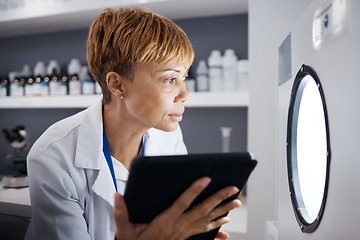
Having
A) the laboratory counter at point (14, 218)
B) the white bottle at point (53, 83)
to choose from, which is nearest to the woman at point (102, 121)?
the laboratory counter at point (14, 218)

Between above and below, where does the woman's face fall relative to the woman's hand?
above

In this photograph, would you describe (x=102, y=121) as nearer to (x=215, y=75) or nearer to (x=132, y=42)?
(x=132, y=42)

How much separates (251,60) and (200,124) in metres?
0.65

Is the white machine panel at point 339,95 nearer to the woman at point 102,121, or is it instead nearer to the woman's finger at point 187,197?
the woman's finger at point 187,197

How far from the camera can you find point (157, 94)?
942 millimetres

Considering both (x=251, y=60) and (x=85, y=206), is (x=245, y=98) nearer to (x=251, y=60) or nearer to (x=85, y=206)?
(x=251, y=60)

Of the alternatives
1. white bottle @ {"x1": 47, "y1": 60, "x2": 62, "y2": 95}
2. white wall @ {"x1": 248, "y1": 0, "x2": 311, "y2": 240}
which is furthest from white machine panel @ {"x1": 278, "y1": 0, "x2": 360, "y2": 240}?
white bottle @ {"x1": 47, "y1": 60, "x2": 62, "y2": 95}

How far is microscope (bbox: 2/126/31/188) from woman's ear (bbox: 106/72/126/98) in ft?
3.04

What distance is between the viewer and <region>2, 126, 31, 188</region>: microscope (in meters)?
1.66

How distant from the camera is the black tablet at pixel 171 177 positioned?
1.86 ft

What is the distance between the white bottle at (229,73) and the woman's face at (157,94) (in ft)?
2.30

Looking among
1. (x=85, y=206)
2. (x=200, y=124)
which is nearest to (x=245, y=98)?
(x=200, y=124)

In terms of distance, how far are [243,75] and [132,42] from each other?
2.71 ft

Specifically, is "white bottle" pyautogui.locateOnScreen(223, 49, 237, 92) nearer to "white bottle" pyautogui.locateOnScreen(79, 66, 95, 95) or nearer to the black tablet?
"white bottle" pyautogui.locateOnScreen(79, 66, 95, 95)
